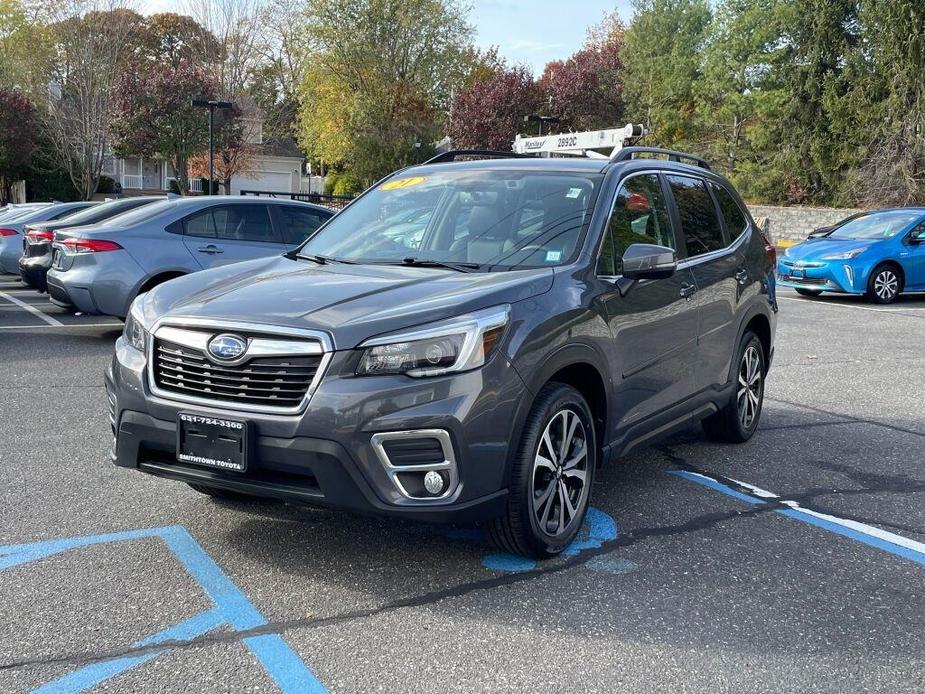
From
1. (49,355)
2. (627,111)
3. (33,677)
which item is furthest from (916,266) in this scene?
(627,111)

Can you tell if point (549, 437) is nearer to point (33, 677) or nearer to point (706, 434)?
point (33, 677)

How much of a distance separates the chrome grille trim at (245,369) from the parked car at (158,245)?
6388 mm

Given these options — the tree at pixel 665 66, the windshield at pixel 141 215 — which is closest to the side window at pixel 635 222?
the windshield at pixel 141 215

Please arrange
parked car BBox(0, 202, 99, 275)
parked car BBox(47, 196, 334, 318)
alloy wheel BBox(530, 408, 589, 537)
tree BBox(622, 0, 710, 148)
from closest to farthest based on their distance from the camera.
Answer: alloy wheel BBox(530, 408, 589, 537) → parked car BBox(47, 196, 334, 318) → parked car BBox(0, 202, 99, 275) → tree BBox(622, 0, 710, 148)

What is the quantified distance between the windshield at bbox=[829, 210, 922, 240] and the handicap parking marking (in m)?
14.7

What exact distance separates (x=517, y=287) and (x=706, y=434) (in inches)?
113

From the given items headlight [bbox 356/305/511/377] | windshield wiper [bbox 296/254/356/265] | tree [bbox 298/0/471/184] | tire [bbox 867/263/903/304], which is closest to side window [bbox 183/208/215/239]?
windshield wiper [bbox 296/254/356/265]

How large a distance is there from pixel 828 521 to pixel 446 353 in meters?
2.39

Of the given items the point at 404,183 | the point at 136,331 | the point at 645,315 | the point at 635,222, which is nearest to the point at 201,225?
the point at 404,183

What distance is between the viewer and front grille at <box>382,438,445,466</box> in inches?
141

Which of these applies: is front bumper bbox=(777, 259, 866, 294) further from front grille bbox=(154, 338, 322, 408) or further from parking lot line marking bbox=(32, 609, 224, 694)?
parking lot line marking bbox=(32, 609, 224, 694)

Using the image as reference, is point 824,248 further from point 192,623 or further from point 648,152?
point 192,623

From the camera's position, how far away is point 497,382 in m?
3.70

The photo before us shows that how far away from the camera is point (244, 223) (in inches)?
431
